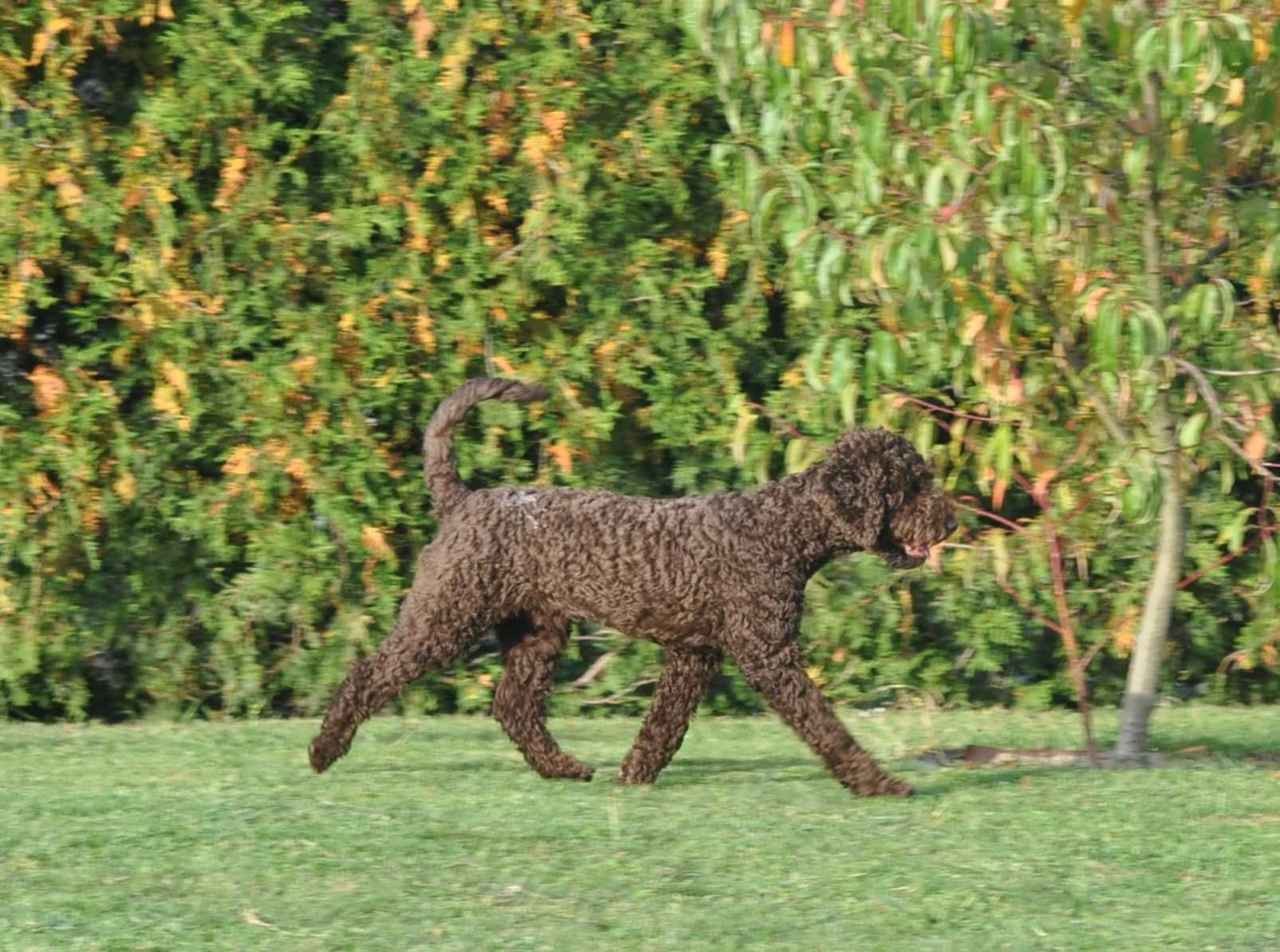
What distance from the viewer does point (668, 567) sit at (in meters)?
6.43

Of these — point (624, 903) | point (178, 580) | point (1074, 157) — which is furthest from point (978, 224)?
point (178, 580)

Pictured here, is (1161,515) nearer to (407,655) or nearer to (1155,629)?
(1155,629)

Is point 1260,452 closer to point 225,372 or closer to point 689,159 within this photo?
point 689,159

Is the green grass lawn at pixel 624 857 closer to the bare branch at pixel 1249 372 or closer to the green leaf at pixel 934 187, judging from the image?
the bare branch at pixel 1249 372

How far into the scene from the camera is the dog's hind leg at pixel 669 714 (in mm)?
6629

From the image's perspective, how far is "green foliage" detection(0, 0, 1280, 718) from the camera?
8.37m

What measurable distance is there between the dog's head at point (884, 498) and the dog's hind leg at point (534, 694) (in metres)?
1.09

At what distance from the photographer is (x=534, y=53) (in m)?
8.60

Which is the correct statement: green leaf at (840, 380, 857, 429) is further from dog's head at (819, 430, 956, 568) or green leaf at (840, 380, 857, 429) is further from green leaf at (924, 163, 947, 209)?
green leaf at (924, 163, 947, 209)

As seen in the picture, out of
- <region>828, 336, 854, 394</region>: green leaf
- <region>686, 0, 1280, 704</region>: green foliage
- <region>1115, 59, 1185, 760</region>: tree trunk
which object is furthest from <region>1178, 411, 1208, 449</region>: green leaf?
<region>828, 336, 854, 394</region>: green leaf

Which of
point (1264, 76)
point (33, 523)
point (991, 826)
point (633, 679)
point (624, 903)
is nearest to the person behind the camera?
point (624, 903)

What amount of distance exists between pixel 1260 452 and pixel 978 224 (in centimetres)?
124

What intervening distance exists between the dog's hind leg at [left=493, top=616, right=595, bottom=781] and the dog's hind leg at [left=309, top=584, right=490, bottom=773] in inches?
12.3

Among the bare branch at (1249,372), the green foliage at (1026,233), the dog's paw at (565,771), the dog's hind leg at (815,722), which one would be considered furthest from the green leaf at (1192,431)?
the dog's paw at (565,771)
